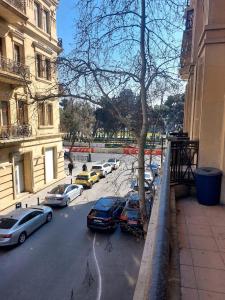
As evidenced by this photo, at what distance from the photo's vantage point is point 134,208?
11516 mm

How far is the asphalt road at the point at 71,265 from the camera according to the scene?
23.3 feet

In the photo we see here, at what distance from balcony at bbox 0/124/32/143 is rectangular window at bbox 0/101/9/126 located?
0.32m

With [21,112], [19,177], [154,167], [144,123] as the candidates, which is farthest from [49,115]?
[144,123]

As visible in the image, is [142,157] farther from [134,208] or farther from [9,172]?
[9,172]

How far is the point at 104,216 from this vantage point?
11.4 metres

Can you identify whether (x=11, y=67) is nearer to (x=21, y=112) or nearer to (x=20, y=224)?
(x=21, y=112)

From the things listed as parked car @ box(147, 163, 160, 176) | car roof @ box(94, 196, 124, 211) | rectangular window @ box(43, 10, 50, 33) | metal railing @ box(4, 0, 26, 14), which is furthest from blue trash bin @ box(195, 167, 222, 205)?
rectangular window @ box(43, 10, 50, 33)

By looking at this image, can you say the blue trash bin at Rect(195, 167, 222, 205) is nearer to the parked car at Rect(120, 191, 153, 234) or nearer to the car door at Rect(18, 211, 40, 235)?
the parked car at Rect(120, 191, 153, 234)

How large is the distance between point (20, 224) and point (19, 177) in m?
6.61

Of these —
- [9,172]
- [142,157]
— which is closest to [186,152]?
[142,157]

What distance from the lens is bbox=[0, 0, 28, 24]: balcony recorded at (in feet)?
40.9

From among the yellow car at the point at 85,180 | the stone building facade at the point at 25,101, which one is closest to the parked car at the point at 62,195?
the stone building facade at the point at 25,101

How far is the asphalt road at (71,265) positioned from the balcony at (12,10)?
410 inches

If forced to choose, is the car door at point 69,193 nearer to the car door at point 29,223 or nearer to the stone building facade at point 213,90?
the car door at point 29,223
